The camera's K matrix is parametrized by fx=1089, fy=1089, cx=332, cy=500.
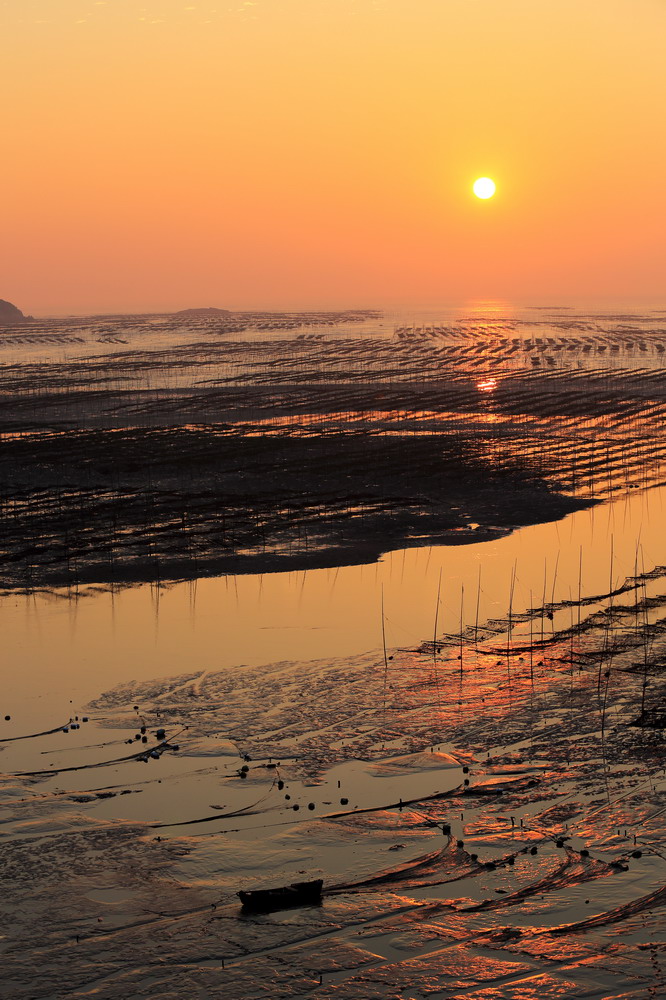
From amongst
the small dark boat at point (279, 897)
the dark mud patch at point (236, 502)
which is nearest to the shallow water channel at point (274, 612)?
the dark mud patch at point (236, 502)

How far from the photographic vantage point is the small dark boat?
38.9 feet

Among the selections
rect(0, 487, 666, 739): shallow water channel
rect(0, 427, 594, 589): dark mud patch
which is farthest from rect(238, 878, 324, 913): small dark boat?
rect(0, 427, 594, 589): dark mud patch

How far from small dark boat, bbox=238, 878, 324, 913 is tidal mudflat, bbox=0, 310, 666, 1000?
5.6 inches

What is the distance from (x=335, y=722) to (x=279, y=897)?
5.48m

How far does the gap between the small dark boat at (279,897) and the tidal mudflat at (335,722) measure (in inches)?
5.6

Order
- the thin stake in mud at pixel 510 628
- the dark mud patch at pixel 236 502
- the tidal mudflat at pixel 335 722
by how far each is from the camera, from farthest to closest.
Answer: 1. the dark mud patch at pixel 236 502
2. the thin stake in mud at pixel 510 628
3. the tidal mudflat at pixel 335 722

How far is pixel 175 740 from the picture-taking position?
54.6ft

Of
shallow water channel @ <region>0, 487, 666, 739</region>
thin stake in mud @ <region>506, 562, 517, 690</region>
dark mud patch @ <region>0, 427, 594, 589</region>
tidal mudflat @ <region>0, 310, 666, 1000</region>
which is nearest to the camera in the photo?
tidal mudflat @ <region>0, 310, 666, 1000</region>

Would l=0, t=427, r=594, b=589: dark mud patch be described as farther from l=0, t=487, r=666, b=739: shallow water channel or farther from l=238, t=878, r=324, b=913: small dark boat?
l=238, t=878, r=324, b=913: small dark boat

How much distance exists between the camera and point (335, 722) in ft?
56.6

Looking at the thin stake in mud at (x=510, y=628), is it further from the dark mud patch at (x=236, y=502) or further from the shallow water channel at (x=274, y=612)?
the dark mud patch at (x=236, y=502)

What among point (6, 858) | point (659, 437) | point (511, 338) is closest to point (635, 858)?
point (6, 858)

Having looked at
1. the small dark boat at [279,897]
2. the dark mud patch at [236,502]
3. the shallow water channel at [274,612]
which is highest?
the dark mud patch at [236,502]

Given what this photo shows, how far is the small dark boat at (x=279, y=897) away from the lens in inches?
467
